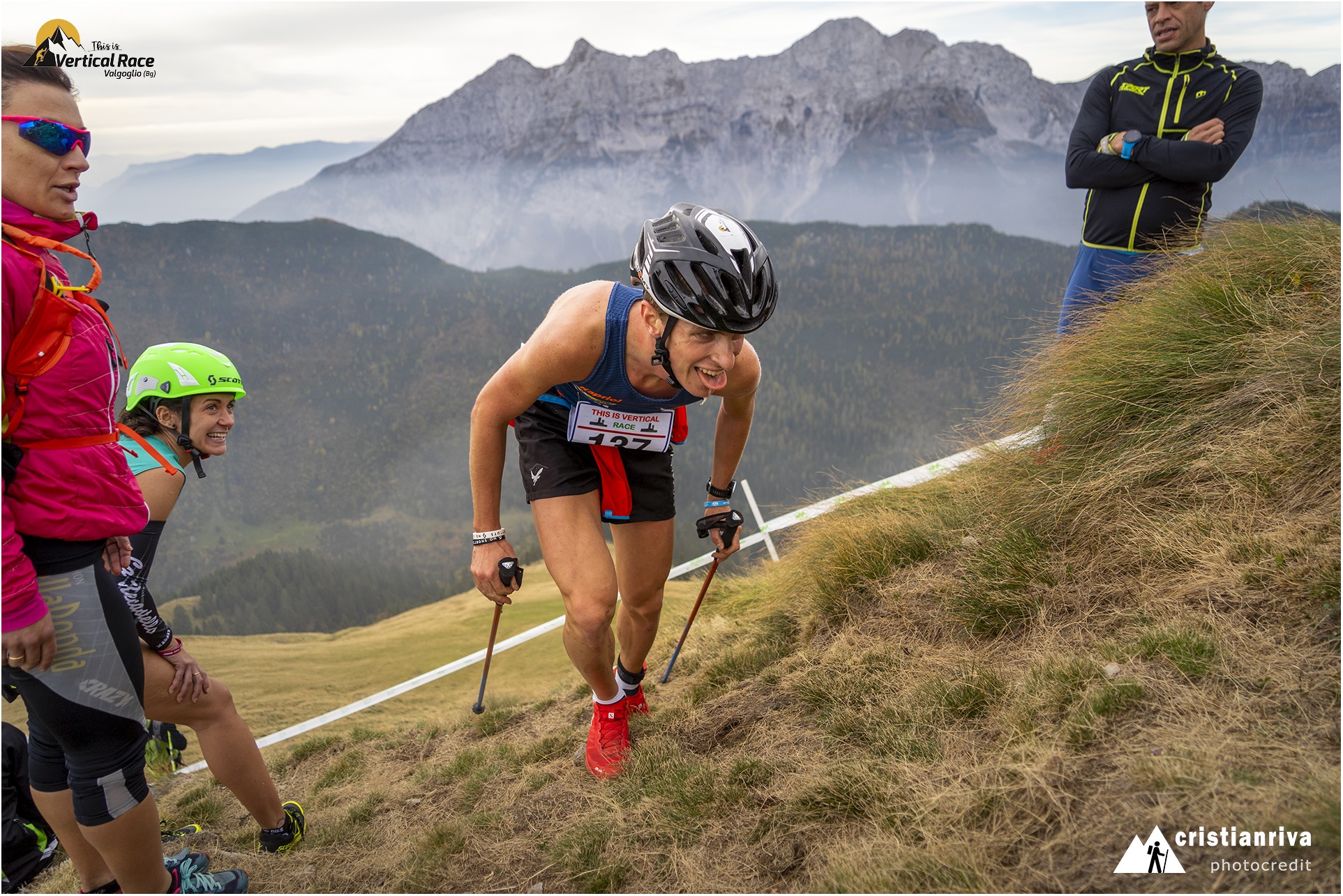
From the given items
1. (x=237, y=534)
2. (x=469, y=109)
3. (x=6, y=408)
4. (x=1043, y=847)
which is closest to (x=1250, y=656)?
(x=1043, y=847)

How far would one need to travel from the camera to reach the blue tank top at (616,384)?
2.85m

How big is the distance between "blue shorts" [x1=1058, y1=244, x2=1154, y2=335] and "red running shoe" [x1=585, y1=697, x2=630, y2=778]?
324cm

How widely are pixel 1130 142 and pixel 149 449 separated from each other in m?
5.04

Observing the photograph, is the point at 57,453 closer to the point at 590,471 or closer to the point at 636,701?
the point at 590,471

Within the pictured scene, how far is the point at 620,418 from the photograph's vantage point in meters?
3.11

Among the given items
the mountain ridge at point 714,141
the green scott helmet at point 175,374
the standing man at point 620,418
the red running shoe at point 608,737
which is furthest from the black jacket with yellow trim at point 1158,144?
the mountain ridge at point 714,141

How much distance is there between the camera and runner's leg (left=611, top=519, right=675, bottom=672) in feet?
11.0

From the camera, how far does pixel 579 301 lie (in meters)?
2.90

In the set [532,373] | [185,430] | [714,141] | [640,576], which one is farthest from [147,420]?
[714,141]

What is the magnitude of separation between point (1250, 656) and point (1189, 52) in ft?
11.7

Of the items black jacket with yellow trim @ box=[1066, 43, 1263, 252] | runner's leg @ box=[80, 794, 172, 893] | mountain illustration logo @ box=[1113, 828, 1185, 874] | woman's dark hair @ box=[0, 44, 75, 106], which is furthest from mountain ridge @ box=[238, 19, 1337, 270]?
mountain illustration logo @ box=[1113, 828, 1185, 874]

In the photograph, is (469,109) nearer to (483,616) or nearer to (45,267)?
(483,616)

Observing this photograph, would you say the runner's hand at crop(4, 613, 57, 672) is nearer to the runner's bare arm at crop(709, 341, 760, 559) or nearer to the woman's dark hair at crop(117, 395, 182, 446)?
the woman's dark hair at crop(117, 395, 182, 446)

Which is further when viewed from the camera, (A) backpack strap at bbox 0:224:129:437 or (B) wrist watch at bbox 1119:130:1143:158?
(B) wrist watch at bbox 1119:130:1143:158
